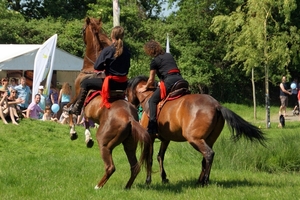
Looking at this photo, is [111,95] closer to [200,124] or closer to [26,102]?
[200,124]

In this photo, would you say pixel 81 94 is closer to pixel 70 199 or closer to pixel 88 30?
pixel 88 30

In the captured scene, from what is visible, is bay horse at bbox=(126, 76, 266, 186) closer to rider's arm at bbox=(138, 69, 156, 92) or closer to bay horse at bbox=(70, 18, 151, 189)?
rider's arm at bbox=(138, 69, 156, 92)

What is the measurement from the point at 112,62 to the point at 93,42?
1.48m

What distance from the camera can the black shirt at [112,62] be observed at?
10.4m

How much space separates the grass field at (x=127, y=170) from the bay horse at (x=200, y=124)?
62cm

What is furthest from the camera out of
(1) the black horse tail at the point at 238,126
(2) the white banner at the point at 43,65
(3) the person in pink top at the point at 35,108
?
(2) the white banner at the point at 43,65

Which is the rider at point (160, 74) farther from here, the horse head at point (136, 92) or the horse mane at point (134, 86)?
the horse mane at point (134, 86)

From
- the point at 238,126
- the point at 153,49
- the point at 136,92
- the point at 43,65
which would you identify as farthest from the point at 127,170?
the point at 43,65

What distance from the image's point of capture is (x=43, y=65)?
2184 cm

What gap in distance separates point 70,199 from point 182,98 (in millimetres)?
3113

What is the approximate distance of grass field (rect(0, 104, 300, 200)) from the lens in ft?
32.0

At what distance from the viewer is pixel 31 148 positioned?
16531mm

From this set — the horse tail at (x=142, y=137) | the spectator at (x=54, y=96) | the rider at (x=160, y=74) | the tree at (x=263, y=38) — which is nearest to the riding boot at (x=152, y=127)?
the rider at (x=160, y=74)

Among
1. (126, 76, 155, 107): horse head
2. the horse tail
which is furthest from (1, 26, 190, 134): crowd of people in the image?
the horse tail
